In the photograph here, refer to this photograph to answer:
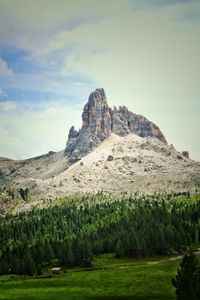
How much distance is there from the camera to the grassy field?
119 meters

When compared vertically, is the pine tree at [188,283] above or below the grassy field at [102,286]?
above

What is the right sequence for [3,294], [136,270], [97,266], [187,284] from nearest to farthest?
[187,284] < [3,294] < [136,270] < [97,266]

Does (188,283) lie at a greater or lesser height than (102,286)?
greater

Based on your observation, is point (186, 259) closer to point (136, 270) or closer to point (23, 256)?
point (136, 270)

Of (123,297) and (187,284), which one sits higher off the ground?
(187,284)

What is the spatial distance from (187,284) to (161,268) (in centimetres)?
7854

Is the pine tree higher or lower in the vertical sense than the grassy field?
higher

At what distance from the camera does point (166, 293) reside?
383ft

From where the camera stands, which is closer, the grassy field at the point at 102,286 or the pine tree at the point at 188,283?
the pine tree at the point at 188,283

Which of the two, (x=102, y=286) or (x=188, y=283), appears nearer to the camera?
(x=188, y=283)

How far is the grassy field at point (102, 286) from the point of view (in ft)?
389

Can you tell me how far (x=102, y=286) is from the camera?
432 ft

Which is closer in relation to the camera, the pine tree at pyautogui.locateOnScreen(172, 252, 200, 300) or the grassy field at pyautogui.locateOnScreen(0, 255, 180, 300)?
the pine tree at pyautogui.locateOnScreen(172, 252, 200, 300)

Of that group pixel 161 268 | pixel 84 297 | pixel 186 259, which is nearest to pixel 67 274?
pixel 161 268
